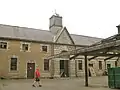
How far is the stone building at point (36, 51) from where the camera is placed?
2627cm

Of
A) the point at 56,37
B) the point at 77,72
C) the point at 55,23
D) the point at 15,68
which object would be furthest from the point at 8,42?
the point at 77,72

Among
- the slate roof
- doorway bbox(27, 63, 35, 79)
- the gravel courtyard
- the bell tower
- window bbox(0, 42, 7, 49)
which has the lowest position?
the gravel courtyard

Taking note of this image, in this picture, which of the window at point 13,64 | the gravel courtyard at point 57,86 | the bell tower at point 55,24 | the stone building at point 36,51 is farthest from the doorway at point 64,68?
the gravel courtyard at point 57,86

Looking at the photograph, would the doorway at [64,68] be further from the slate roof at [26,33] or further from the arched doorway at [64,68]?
the slate roof at [26,33]

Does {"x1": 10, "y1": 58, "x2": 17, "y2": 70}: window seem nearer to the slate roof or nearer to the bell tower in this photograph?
the slate roof

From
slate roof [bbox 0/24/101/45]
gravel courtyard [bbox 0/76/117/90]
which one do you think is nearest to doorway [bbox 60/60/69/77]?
slate roof [bbox 0/24/101/45]

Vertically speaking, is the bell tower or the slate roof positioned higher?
the bell tower

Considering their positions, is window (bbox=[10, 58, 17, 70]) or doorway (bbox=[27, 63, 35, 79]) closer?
window (bbox=[10, 58, 17, 70])

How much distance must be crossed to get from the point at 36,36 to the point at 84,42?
9.55m

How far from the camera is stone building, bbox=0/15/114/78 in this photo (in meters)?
26.3

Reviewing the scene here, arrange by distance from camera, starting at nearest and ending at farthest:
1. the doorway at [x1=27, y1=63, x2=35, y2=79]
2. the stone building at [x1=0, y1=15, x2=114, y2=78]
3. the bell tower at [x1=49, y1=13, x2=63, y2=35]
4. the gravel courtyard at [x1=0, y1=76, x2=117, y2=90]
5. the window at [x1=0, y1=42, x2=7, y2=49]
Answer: the gravel courtyard at [x1=0, y1=76, x2=117, y2=90] < the window at [x1=0, y1=42, x2=7, y2=49] < the stone building at [x1=0, y1=15, x2=114, y2=78] < the doorway at [x1=27, y1=63, x2=35, y2=79] < the bell tower at [x1=49, y1=13, x2=63, y2=35]

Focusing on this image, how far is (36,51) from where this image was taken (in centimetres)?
2822

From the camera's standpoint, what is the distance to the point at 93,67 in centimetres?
3372

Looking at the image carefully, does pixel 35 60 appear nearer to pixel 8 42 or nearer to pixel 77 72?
pixel 8 42
